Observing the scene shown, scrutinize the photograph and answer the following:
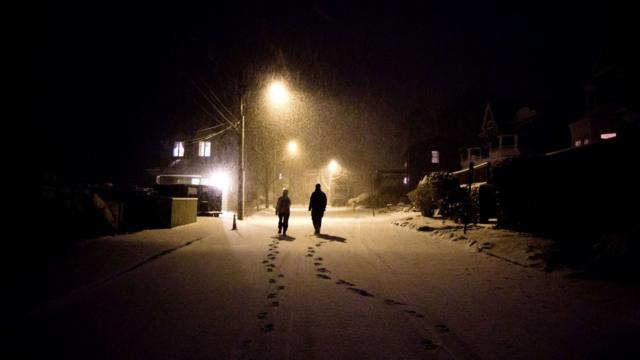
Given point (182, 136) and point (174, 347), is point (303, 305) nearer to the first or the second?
point (174, 347)

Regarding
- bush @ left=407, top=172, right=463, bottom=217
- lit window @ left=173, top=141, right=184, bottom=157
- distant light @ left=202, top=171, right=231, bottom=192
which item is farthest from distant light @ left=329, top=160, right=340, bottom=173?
bush @ left=407, top=172, right=463, bottom=217

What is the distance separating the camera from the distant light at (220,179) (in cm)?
3841

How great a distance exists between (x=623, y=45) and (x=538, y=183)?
33.0 ft

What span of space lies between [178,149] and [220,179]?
6117 millimetres

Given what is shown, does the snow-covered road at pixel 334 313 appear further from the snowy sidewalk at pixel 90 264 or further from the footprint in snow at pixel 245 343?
the snowy sidewalk at pixel 90 264

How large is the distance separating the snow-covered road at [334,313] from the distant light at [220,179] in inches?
1213

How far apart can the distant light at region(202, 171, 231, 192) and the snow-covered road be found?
3080 centimetres

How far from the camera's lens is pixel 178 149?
40969mm

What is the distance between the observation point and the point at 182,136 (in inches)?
1593

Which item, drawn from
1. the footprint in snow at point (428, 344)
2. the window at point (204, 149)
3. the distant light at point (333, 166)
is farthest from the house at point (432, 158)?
the footprint in snow at point (428, 344)

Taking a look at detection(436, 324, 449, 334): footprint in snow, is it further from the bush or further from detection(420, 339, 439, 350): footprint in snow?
the bush

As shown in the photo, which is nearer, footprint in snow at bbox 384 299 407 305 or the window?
footprint in snow at bbox 384 299 407 305

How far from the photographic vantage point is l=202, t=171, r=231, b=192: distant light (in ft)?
126

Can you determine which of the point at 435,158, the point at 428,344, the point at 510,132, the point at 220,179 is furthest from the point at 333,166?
the point at 428,344
